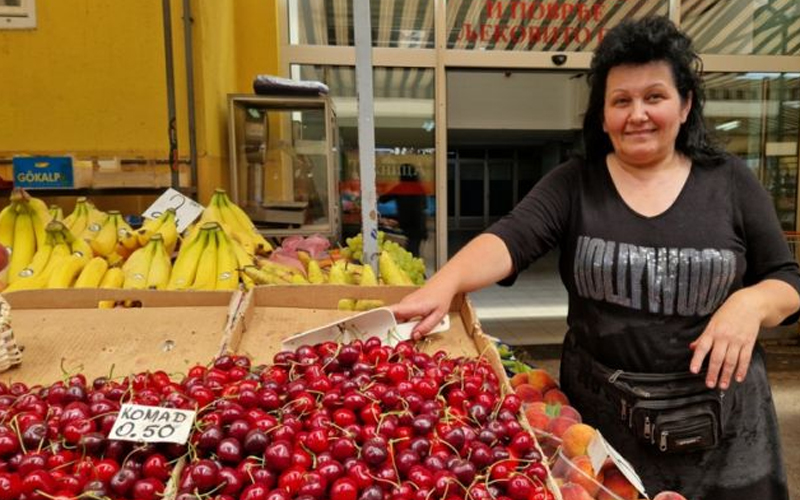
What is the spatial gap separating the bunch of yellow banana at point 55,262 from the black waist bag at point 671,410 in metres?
1.74

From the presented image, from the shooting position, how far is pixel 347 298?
1.67 metres

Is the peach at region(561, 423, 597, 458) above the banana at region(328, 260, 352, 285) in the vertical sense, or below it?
below

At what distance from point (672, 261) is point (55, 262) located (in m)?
1.94

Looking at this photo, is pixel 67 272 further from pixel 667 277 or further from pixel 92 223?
pixel 667 277

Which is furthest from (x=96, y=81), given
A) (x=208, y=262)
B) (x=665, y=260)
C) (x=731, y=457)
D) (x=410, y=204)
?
(x=731, y=457)

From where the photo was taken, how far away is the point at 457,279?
1.42m

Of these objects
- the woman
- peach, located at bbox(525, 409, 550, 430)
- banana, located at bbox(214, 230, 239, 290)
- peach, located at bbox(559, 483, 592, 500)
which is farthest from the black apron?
banana, located at bbox(214, 230, 239, 290)

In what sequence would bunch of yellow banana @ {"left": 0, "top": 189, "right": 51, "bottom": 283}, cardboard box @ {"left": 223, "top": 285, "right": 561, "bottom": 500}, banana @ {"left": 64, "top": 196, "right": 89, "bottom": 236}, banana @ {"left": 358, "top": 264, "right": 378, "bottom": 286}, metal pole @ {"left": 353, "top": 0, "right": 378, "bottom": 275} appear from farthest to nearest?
banana @ {"left": 64, "top": 196, "right": 89, "bottom": 236} → bunch of yellow banana @ {"left": 0, "top": 189, "right": 51, "bottom": 283} → banana @ {"left": 358, "top": 264, "right": 378, "bottom": 286} → metal pole @ {"left": 353, "top": 0, "right": 378, "bottom": 275} → cardboard box @ {"left": 223, "top": 285, "right": 561, "bottom": 500}

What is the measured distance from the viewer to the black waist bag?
132 centimetres

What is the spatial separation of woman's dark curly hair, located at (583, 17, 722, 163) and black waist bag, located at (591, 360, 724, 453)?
0.56 metres

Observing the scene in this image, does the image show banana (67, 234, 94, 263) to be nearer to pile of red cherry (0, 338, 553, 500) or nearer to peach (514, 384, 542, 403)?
pile of red cherry (0, 338, 553, 500)

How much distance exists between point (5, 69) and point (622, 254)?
3392mm

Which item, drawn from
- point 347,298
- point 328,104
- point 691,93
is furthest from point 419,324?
point 328,104

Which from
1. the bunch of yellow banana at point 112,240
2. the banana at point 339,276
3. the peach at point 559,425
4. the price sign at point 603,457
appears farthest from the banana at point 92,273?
the price sign at point 603,457
